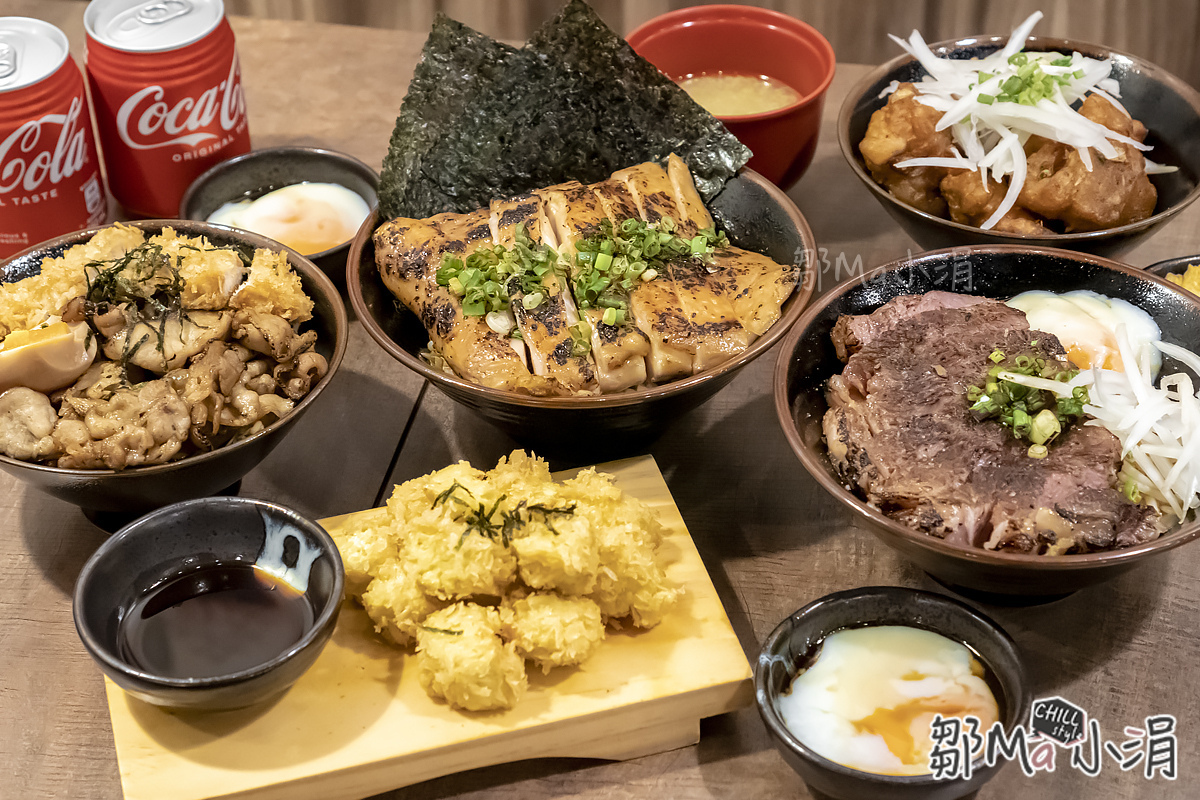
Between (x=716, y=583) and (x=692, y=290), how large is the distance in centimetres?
56

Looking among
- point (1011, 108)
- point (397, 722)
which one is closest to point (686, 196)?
→ point (1011, 108)

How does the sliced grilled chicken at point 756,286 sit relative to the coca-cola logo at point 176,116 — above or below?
below

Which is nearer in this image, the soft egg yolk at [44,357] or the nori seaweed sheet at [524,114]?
the soft egg yolk at [44,357]

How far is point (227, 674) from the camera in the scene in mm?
1479

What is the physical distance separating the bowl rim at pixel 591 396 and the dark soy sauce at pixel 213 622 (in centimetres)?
46

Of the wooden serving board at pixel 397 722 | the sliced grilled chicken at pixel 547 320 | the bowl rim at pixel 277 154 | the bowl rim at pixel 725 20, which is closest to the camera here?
the wooden serving board at pixel 397 722

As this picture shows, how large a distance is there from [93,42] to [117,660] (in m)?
1.67

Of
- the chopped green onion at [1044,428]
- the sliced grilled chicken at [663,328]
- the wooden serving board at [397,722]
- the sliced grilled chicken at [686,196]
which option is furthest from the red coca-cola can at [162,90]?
the chopped green onion at [1044,428]

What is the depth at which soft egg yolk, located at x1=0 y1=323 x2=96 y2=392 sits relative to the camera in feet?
5.90

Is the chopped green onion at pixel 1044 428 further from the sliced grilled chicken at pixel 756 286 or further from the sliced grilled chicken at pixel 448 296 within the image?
the sliced grilled chicken at pixel 448 296

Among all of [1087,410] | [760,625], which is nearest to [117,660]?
[760,625]

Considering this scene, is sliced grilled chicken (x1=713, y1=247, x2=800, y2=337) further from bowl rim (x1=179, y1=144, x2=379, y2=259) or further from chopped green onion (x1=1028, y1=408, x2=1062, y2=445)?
bowl rim (x1=179, y1=144, x2=379, y2=259)

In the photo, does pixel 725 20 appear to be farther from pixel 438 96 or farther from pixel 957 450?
pixel 957 450

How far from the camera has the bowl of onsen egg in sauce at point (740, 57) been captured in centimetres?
272
